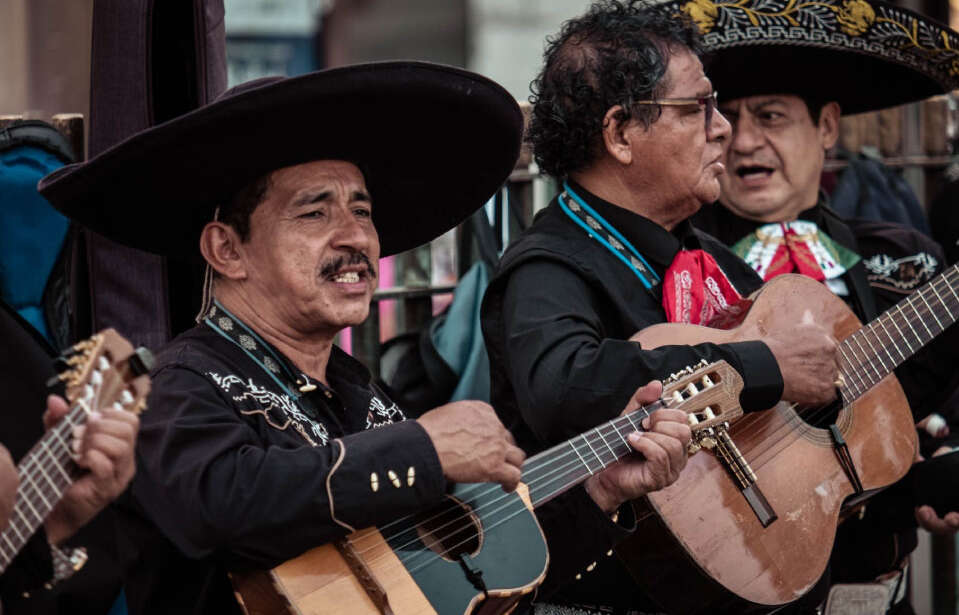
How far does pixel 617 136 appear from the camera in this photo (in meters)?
3.82

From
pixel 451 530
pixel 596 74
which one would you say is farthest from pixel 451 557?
pixel 596 74

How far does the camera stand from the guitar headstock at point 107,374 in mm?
2248

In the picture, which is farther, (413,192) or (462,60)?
(462,60)

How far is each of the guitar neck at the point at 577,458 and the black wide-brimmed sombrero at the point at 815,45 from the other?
1.67 metres

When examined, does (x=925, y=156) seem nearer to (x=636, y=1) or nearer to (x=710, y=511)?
(x=636, y=1)

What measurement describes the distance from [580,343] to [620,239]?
47cm

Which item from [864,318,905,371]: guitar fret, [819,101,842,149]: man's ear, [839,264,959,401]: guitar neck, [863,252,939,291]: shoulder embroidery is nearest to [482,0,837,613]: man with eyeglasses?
[839,264,959,401]: guitar neck

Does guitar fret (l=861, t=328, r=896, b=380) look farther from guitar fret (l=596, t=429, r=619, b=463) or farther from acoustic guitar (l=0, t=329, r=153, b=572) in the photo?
acoustic guitar (l=0, t=329, r=153, b=572)

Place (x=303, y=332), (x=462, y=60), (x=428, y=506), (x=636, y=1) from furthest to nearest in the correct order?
(x=462, y=60) → (x=636, y=1) → (x=303, y=332) → (x=428, y=506)

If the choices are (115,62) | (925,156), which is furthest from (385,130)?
(925,156)

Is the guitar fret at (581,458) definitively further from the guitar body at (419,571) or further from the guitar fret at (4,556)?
the guitar fret at (4,556)

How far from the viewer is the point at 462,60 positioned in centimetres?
951

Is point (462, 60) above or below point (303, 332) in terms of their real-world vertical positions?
above

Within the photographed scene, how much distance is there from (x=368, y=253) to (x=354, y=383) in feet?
1.10
